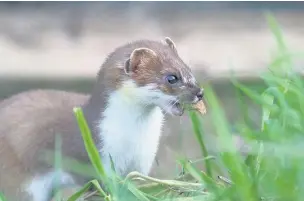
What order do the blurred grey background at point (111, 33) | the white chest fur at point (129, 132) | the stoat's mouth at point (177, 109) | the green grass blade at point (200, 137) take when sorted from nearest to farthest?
the green grass blade at point (200, 137), the stoat's mouth at point (177, 109), the white chest fur at point (129, 132), the blurred grey background at point (111, 33)

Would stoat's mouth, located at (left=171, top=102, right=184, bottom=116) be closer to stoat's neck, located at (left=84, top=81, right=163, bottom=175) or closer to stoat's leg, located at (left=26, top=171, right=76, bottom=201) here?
stoat's neck, located at (left=84, top=81, right=163, bottom=175)

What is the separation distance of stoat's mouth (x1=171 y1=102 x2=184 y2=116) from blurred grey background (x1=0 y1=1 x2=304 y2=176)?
301 centimetres

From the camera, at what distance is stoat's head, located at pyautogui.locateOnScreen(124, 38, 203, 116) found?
11.4 feet

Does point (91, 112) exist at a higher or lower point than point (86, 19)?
higher

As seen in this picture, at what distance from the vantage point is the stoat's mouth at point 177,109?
3447 mm

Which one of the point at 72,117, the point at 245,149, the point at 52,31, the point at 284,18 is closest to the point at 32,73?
the point at 52,31

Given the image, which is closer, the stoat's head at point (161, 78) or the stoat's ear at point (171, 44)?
the stoat's head at point (161, 78)

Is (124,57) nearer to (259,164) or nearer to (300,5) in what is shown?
(259,164)

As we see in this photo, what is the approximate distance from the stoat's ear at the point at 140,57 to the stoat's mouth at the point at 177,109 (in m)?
0.18

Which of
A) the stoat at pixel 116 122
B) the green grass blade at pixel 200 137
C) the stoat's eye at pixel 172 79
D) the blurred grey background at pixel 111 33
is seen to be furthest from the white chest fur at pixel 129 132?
the blurred grey background at pixel 111 33

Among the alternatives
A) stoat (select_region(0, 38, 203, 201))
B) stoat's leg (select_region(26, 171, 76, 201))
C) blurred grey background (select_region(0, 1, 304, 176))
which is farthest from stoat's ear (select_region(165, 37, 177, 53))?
blurred grey background (select_region(0, 1, 304, 176))

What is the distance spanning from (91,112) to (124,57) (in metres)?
0.23

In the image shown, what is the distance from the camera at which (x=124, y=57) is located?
143 inches

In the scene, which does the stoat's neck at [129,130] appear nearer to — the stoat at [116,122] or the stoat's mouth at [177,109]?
the stoat at [116,122]
